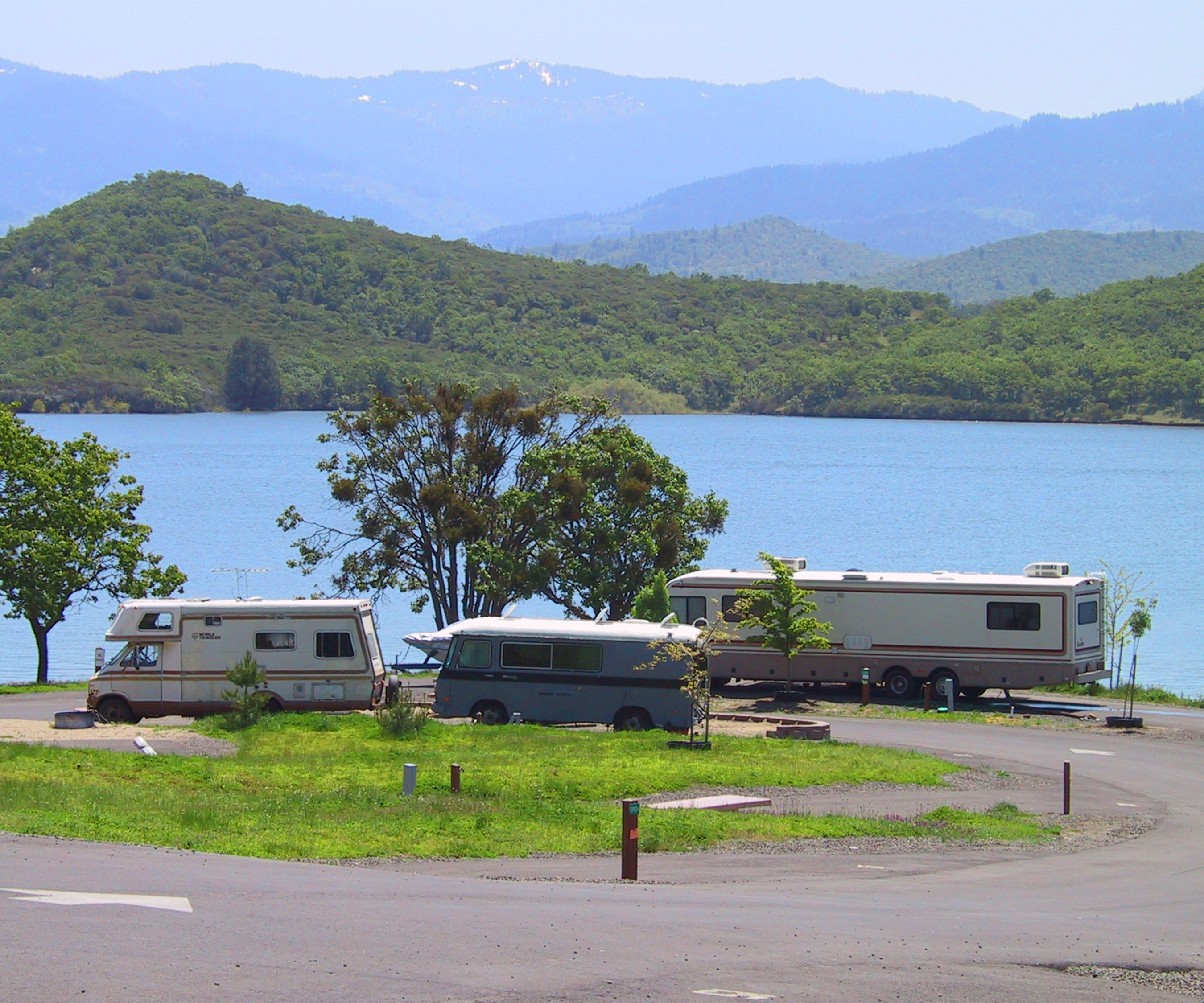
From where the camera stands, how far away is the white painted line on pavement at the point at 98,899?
987 centimetres

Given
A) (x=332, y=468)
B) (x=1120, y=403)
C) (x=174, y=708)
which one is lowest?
(x=174, y=708)

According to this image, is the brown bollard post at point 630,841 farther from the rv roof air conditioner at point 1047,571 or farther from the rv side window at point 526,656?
the rv roof air conditioner at point 1047,571

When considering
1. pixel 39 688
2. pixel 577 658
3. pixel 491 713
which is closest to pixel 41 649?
pixel 39 688

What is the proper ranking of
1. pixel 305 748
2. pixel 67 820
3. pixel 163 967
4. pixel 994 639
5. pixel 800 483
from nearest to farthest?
pixel 163 967, pixel 67 820, pixel 305 748, pixel 994 639, pixel 800 483

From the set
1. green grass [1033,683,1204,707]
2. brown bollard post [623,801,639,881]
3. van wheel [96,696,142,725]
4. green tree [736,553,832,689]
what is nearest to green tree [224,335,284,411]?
green grass [1033,683,1204,707]

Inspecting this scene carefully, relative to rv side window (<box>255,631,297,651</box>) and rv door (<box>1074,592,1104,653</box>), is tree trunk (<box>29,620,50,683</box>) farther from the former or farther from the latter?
rv door (<box>1074,592,1104,653</box>)

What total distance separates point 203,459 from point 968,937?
135055 mm

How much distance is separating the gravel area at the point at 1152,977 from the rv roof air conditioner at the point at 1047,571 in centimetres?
2259

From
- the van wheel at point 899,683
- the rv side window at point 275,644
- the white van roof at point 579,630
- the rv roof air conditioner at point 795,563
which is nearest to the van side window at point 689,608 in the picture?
the rv roof air conditioner at point 795,563

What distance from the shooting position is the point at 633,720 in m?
26.2

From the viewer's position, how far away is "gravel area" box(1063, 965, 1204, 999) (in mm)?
9805

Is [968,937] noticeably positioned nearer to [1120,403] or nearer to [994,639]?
[994,639]

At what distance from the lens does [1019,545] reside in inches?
3231

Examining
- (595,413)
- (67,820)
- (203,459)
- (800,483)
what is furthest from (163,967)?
(203,459)
